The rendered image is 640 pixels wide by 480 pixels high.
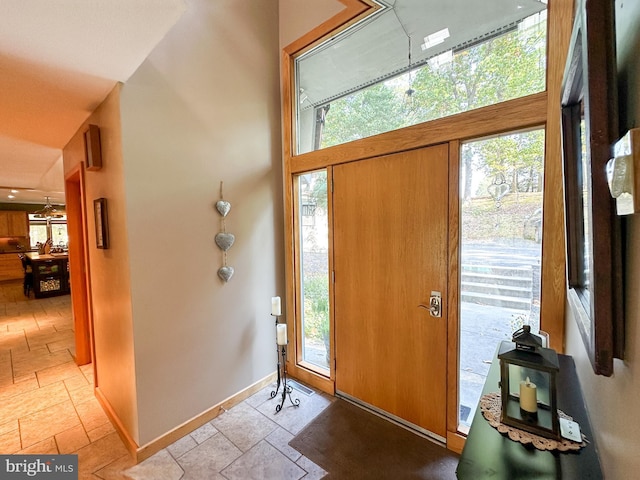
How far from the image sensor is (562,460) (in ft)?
2.58

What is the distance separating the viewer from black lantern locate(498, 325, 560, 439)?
2.86 feet

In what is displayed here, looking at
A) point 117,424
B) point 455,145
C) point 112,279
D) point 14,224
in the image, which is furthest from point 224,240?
point 14,224

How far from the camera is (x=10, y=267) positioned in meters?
8.10

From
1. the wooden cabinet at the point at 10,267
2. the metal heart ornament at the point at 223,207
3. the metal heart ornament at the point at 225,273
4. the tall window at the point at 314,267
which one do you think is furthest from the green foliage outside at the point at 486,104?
the wooden cabinet at the point at 10,267

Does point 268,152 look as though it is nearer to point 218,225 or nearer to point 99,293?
point 218,225

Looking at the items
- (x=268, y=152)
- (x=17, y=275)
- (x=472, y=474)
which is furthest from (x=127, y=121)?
(x=17, y=275)

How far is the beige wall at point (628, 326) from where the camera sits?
522 mm

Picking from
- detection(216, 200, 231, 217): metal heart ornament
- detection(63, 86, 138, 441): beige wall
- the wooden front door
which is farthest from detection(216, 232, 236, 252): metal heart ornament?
the wooden front door

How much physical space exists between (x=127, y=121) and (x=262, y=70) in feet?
4.38

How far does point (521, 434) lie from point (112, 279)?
8.06ft

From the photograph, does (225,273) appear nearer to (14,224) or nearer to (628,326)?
(628,326)

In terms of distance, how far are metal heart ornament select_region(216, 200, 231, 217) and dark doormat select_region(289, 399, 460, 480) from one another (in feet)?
5.85

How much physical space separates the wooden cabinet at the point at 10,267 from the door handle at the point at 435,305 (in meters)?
11.2

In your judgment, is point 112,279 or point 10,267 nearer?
point 112,279
